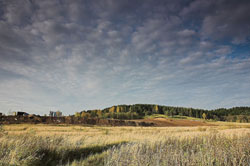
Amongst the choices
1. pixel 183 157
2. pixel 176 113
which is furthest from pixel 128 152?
pixel 176 113

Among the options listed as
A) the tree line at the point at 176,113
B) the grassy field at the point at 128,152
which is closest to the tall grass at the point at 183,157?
the grassy field at the point at 128,152

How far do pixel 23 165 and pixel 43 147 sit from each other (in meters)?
2.24

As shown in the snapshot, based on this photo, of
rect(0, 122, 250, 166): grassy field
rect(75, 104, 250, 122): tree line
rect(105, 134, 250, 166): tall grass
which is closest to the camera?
rect(105, 134, 250, 166): tall grass

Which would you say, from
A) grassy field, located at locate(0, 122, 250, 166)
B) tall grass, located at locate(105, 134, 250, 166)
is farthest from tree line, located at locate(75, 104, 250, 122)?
tall grass, located at locate(105, 134, 250, 166)

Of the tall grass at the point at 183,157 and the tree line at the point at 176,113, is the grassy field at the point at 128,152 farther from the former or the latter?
the tree line at the point at 176,113

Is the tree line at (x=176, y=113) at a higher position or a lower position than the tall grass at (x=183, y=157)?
lower

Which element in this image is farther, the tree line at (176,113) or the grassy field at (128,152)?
the tree line at (176,113)

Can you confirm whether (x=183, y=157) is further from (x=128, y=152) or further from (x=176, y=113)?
(x=176, y=113)

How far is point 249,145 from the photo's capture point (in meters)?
6.12

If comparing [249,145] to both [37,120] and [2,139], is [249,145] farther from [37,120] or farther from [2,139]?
[37,120]

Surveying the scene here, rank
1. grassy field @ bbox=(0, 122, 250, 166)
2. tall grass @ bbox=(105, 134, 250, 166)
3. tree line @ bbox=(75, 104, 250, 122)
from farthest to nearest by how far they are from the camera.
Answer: tree line @ bbox=(75, 104, 250, 122)
grassy field @ bbox=(0, 122, 250, 166)
tall grass @ bbox=(105, 134, 250, 166)

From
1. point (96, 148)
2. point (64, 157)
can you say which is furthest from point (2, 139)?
point (96, 148)

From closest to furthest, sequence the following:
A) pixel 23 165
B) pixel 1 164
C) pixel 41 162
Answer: pixel 1 164, pixel 23 165, pixel 41 162

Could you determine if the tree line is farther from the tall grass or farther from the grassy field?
the tall grass
